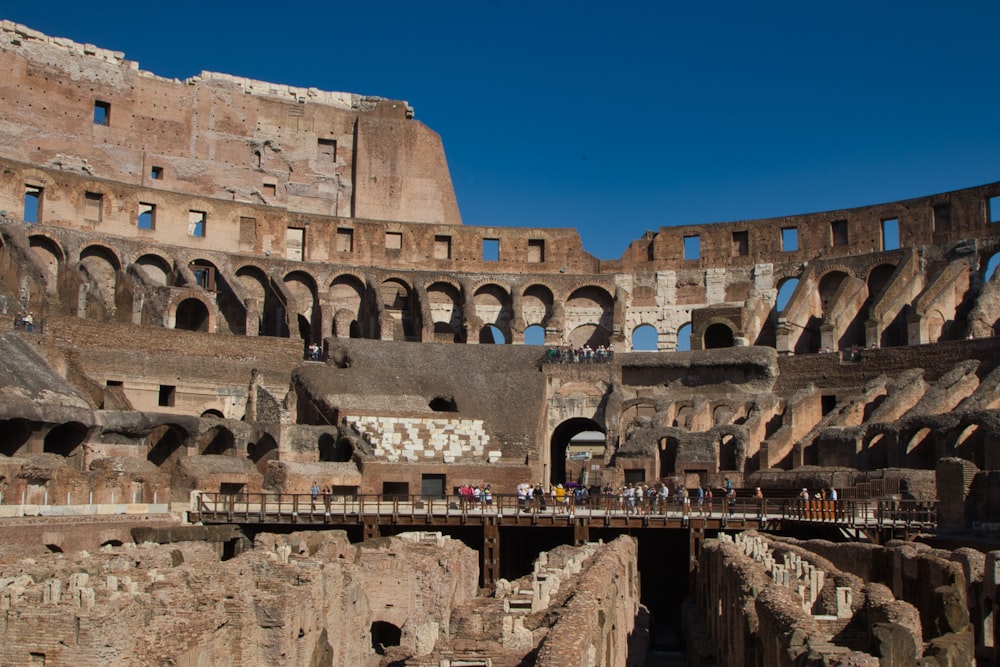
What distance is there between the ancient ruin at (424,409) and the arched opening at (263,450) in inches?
6.0

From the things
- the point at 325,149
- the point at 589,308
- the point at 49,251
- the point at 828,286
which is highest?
the point at 325,149

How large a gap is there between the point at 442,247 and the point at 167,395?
1732cm

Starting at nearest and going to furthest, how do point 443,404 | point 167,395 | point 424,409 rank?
point 424,409, point 167,395, point 443,404

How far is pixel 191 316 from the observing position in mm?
45688

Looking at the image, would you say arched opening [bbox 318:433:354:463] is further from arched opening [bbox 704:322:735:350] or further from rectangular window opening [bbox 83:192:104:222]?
arched opening [bbox 704:322:735:350]

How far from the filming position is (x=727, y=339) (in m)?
49.2

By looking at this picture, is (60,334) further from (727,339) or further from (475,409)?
(727,339)

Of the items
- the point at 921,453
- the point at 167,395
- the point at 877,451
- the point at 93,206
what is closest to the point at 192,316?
the point at 93,206

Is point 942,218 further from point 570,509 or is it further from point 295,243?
point 295,243

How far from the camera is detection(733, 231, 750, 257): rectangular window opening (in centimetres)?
5172

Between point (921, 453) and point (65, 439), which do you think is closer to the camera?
point (65, 439)

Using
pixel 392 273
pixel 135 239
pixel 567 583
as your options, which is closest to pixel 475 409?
pixel 392 273

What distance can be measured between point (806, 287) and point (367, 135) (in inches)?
911

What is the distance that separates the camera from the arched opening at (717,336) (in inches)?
1935
